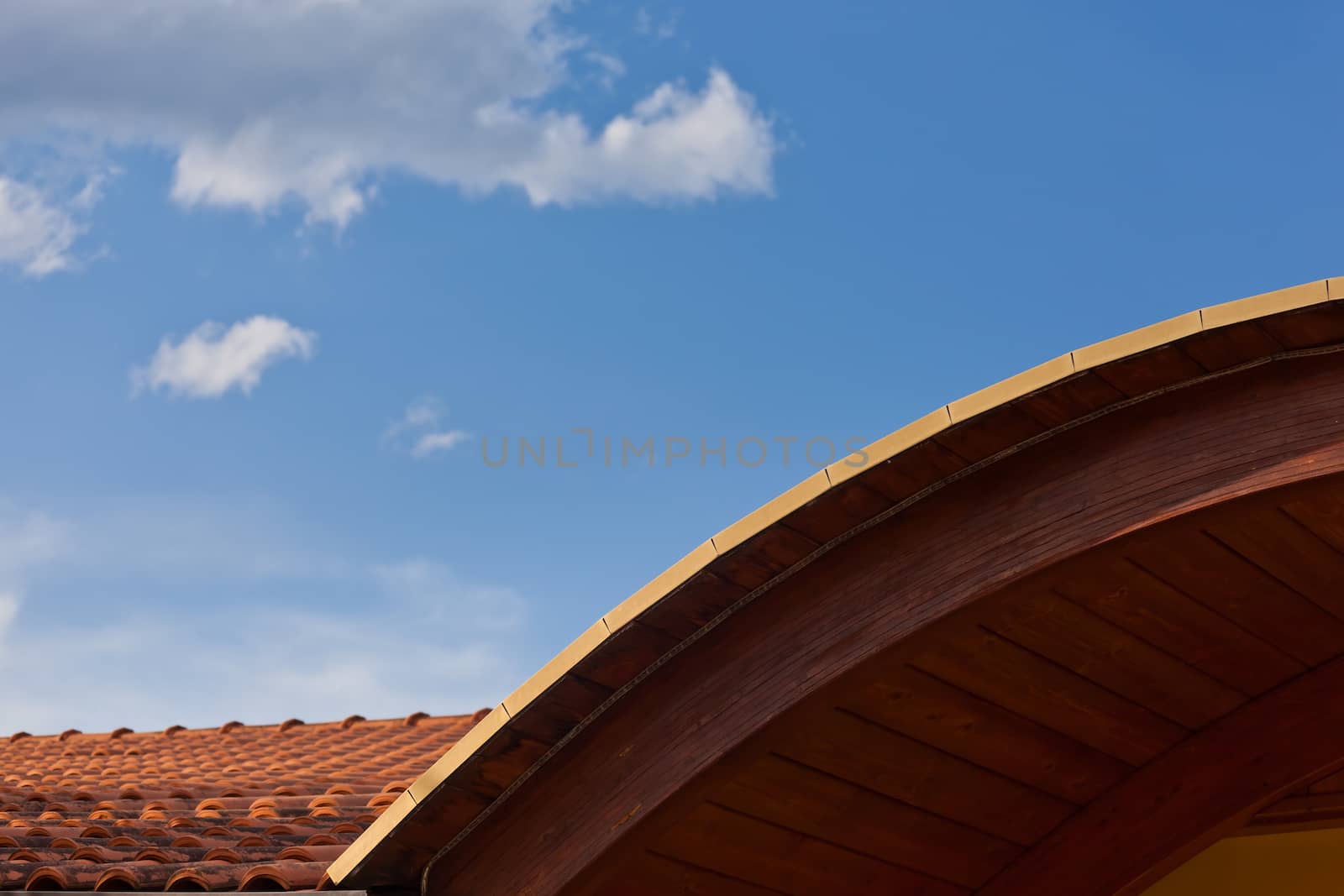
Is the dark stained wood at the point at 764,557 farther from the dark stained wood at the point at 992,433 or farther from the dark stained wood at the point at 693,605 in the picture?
the dark stained wood at the point at 992,433

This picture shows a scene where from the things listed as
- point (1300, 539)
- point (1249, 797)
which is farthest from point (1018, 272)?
point (1300, 539)

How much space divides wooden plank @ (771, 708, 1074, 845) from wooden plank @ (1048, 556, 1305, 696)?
26.0 inches

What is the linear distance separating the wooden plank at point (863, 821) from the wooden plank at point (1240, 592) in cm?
106

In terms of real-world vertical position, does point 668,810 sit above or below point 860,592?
below

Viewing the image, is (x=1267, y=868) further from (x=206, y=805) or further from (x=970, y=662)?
(x=206, y=805)

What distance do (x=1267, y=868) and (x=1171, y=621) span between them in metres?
3.21

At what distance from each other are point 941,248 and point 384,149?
638 cm

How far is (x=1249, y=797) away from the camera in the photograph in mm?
4230

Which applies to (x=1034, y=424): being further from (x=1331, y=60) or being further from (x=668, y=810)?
(x=1331, y=60)

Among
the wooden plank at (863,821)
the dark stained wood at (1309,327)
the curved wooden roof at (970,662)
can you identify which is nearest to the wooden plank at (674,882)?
the curved wooden roof at (970,662)

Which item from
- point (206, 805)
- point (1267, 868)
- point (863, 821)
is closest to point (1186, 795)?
point (863, 821)

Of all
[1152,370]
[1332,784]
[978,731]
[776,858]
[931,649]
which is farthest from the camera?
[1332,784]

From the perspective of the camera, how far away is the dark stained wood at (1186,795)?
399cm

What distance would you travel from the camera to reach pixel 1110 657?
11.6ft
